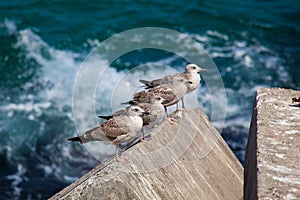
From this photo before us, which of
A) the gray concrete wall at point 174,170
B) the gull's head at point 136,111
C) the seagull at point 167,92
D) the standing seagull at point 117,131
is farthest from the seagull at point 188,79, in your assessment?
the standing seagull at point 117,131

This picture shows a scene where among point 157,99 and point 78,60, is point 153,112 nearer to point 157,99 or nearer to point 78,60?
point 157,99

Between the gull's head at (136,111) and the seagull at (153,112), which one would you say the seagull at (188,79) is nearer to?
the seagull at (153,112)

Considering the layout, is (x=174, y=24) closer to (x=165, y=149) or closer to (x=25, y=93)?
(x=25, y=93)

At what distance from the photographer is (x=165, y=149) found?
594cm

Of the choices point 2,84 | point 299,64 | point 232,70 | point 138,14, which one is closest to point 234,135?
point 232,70

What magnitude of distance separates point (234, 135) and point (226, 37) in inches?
224

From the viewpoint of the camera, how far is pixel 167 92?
24.7 ft

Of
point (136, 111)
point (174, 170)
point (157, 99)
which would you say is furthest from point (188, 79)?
point (174, 170)

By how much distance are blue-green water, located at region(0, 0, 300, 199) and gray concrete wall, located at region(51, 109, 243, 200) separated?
167 inches

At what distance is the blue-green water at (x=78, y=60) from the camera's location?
11312 mm

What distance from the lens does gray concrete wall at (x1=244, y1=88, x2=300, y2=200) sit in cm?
454

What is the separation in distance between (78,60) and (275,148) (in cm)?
1150

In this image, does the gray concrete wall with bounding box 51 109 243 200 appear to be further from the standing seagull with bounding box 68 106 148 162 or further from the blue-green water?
the blue-green water

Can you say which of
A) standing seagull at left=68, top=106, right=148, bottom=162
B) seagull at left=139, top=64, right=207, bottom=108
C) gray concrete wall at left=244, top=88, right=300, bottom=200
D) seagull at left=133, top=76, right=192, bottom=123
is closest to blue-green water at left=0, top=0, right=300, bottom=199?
seagull at left=139, top=64, right=207, bottom=108
